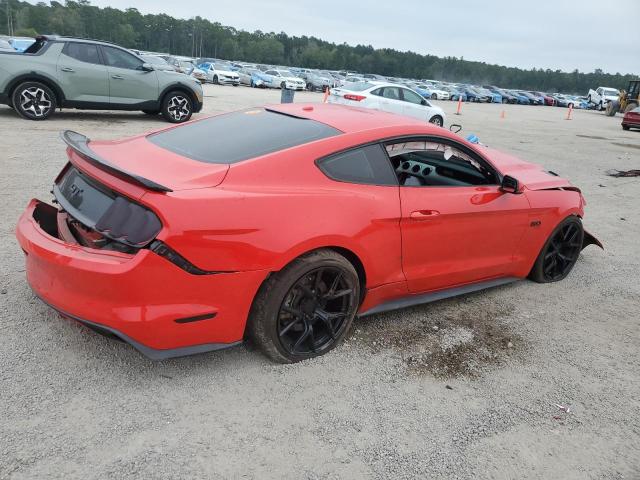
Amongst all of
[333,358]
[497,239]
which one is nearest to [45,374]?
[333,358]

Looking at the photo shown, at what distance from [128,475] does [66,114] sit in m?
11.1

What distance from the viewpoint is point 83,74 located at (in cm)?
1019

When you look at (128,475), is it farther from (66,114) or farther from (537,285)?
(66,114)

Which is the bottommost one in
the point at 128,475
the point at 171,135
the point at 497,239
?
the point at 128,475

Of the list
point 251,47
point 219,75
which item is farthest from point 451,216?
point 251,47

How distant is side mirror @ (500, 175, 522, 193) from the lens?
153 inches

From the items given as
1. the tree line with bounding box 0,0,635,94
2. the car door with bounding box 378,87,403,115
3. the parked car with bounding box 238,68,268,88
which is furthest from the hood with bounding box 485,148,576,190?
the tree line with bounding box 0,0,635,94

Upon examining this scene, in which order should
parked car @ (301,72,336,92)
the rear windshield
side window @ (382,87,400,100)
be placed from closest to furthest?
the rear windshield < side window @ (382,87,400,100) < parked car @ (301,72,336,92)

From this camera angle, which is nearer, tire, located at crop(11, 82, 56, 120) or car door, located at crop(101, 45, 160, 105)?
tire, located at crop(11, 82, 56, 120)

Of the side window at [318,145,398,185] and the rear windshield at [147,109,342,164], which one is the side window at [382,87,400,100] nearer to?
the rear windshield at [147,109,342,164]

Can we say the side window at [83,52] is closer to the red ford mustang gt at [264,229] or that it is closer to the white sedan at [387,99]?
the white sedan at [387,99]

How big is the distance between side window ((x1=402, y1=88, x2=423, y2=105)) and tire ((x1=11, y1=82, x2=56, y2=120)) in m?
10.9

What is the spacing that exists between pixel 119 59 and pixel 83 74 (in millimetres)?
889

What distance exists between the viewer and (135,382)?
2.76m
